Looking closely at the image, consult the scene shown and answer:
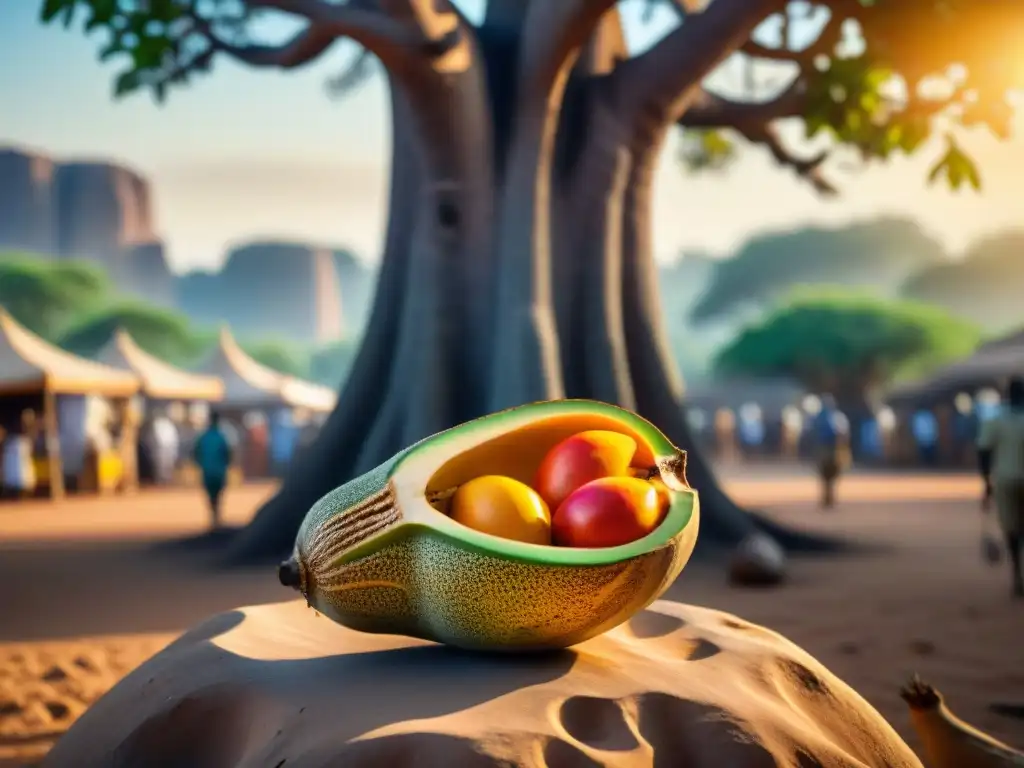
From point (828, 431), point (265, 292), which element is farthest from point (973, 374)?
point (265, 292)

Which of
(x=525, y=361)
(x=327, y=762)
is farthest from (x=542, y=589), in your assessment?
(x=525, y=361)

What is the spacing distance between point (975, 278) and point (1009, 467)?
220ft

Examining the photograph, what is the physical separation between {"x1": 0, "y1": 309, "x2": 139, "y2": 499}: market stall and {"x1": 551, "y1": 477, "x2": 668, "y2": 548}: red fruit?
53.4 feet

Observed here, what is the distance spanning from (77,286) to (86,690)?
5869cm

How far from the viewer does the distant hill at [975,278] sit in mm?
66750

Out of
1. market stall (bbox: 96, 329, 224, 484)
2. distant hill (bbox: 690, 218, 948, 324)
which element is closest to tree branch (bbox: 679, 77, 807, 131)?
market stall (bbox: 96, 329, 224, 484)

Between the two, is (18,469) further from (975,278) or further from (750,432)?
(975,278)

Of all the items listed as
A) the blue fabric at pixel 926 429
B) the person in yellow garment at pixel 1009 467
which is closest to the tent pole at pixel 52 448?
the person in yellow garment at pixel 1009 467

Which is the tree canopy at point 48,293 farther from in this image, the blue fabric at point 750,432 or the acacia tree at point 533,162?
the acacia tree at point 533,162

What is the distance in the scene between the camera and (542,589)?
6.49 ft

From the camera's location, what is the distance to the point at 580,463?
2.17 m

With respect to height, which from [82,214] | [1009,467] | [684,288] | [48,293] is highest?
[82,214]

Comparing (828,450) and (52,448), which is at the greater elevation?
(828,450)

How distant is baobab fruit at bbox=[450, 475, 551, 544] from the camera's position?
2039mm
